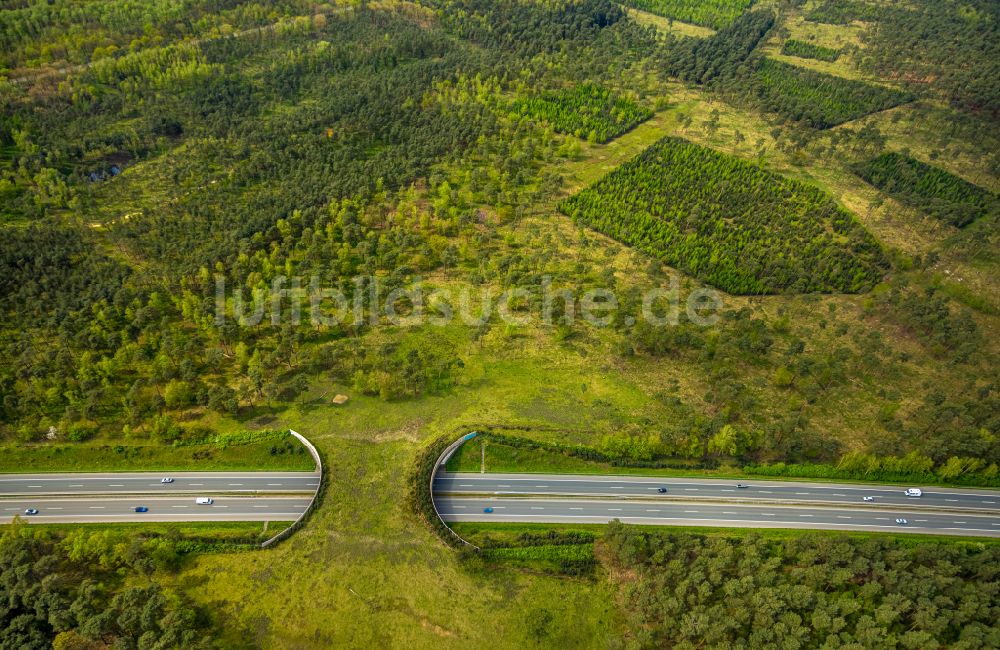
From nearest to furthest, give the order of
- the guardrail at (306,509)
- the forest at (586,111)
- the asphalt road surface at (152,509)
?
1. the guardrail at (306,509)
2. the asphalt road surface at (152,509)
3. the forest at (586,111)

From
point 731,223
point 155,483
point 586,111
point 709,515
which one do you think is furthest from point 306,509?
point 586,111

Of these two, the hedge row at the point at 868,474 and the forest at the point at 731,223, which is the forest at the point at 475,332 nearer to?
the hedge row at the point at 868,474

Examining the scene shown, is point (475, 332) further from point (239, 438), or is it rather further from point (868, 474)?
point (868, 474)

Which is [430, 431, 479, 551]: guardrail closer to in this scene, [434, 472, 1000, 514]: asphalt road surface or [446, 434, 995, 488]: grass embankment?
[446, 434, 995, 488]: grass embankment

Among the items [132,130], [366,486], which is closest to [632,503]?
[366,486]

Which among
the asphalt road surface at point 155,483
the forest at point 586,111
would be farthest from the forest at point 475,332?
the asphalt road surface at point 155,483

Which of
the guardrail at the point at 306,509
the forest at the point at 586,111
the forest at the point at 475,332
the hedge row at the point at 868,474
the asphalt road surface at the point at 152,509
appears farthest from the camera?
the forest at the point at 586,111

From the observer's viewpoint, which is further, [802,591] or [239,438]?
[239,438]

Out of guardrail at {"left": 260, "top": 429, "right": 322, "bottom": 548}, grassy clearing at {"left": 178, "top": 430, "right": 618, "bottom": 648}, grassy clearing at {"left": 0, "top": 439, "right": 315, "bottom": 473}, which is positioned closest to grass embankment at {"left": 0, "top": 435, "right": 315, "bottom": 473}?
grassy clearing at {"left": 0, "top": 439, "right": 315, "bottom": 473}
